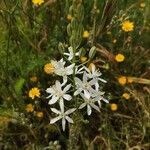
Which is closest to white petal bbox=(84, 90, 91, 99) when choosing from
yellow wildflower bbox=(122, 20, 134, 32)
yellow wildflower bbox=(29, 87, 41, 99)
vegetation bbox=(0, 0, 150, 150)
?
vegetation bbox=(0, 0, 150, 150)

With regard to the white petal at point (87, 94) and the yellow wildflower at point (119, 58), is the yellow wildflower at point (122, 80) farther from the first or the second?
the white petal at point (87, 94)

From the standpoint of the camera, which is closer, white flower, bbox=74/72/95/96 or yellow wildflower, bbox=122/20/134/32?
white flower, bbox=74/72/95/96

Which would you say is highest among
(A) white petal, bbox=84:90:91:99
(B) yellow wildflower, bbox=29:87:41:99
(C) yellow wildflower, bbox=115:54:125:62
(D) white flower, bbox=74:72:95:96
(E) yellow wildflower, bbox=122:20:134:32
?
(E) yellow wildflower, bbox=122:20:134:32

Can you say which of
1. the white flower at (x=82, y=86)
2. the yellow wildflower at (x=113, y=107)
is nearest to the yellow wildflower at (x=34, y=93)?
the yellow wildflower at (x=113, y=107)

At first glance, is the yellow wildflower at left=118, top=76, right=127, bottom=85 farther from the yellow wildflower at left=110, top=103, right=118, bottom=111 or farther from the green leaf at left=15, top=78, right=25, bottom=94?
the green leaf at left=15, top=78, right=25, bottom=94

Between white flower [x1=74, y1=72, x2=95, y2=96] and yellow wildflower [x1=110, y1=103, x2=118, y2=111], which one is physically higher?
yellow wildflower [x1=110, y1=103, x2=118, y2=111]

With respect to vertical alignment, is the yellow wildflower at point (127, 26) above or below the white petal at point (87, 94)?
above

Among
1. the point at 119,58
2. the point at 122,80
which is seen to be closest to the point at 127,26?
the point at 119,58

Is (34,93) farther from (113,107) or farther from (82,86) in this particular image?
(82,86)

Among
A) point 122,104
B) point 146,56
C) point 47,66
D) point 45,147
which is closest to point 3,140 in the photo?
point 45,147
